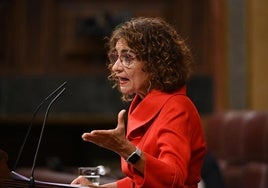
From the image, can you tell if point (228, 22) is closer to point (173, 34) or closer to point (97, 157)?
point (97, 157)

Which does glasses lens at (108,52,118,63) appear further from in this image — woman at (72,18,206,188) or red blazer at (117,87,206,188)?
red blazer at (117,87,206,188)

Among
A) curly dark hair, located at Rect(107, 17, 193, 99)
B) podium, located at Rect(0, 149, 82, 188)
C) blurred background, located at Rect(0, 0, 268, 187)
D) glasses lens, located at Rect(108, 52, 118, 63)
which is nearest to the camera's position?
podium, located at Rect(0, 149, 82, 188)

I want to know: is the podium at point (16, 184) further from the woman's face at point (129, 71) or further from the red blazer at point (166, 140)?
the woman's face at point (129, 71)

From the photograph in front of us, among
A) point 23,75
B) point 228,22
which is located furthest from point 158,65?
point 23,75

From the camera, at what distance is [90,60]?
6215mm

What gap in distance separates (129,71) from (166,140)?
26 centimetres

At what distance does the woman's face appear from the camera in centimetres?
209

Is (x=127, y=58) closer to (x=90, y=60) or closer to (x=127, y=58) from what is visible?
(x=127, y=58)

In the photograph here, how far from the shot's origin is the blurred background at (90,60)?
5.77m

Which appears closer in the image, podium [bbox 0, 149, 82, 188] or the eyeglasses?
podium [bbox 0, 149, 82, 188]

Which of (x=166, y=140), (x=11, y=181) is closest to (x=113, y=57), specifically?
(x=166, y=140)

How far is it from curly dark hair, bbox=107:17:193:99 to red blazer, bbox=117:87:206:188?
0.04 metres

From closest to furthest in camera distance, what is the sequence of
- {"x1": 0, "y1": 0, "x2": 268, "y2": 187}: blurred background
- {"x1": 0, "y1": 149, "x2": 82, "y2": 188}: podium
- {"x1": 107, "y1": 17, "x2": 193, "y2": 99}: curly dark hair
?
{"x1": 0, "y1": 149, "x2": 82, "y2": 188}: podium → {"x1": 107, "y1": 17, "x2": 193, "y2": 99}: curly dark hair → {"x1": 0, "y1": 0, "x2": 268, "y2": 187}: blurred background

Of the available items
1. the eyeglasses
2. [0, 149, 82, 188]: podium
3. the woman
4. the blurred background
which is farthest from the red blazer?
the blurred background
